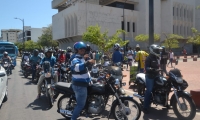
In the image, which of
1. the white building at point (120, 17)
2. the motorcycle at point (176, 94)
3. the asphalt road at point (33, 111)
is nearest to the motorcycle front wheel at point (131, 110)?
the asphalt road at point (33, 111)

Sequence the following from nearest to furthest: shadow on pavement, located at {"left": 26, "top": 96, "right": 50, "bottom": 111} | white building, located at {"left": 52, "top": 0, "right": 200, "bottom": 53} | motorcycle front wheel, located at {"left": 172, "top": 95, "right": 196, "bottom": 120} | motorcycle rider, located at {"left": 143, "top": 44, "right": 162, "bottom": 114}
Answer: motorcycle front wheel, located at {"left": 172, "top": 95, "right": 196, "bottom": 120} < motorcycle rider, located at {"left": 143, "top": 44, "right": 162, "bottom": 114} < shadow on pavement, located at {"left": 26, "top": 96, "right": 50, "bottom": 111} < white building, located at {"left": 52, "top": 0, "right": 200, "bottom": 53}

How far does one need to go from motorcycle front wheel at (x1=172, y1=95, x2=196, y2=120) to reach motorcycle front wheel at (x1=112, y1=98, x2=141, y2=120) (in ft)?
3.57

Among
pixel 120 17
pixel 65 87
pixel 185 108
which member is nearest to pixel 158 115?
pixel 185 108

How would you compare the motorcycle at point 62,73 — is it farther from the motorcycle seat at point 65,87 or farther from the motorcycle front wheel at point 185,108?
the motorcycle front wheel at point 185,108

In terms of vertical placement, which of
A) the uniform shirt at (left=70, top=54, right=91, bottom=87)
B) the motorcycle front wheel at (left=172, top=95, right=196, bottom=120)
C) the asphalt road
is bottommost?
the asphalt road

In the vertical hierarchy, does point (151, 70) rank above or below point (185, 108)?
above

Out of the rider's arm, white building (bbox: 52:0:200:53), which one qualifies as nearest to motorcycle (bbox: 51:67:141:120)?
the rider's arm

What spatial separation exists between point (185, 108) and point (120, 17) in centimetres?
3848

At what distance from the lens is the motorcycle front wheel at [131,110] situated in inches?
199

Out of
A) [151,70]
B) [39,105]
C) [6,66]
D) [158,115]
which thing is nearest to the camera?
[151,70]

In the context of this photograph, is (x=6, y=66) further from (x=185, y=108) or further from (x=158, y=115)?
(x=185, y=108)

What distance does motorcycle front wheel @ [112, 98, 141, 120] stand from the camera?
5.05 meters

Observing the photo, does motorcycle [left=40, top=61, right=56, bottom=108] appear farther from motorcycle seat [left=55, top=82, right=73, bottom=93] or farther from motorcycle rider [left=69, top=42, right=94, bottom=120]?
motorcycle rider [left=69, top=42, right=94, bottom=120]

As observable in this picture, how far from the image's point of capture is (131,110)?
201 inches
